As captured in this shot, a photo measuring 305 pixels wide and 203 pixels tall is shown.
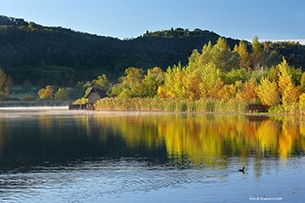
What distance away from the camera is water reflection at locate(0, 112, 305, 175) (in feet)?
74.2

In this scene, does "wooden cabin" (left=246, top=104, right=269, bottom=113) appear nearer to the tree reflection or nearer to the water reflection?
the tree reflection

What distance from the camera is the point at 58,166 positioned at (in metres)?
21.1

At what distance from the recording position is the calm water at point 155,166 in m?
15.8

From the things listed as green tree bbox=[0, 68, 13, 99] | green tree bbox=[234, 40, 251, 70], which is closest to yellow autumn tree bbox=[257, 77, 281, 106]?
green tree bbox=[234, 40, 251, 70]

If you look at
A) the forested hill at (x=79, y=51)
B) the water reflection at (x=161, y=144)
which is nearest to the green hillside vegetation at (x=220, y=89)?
the water reflection at (x=161, y=144)

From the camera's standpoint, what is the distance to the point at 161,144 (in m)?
28.1

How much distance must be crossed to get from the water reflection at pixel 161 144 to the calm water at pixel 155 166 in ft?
0.12

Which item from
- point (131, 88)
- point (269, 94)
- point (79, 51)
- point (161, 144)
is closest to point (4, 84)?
point (79, 51)

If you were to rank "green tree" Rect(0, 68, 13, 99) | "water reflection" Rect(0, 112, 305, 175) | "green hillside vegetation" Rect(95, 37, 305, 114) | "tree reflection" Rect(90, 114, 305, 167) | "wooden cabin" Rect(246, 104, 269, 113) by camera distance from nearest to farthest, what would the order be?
"water reflection" Rect(0, 112, 305, 175) < "tree reflection" Rect(90, 114, 305, 167) < "green hillside vegetation" Rect(95, 37, 305, 114) < "wooden cabin" Rect(246, 104, 269, 113) < "green tree" Rect(0, 68, 13, 99)

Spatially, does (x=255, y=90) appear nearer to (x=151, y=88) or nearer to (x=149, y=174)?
(x=151, y=88)

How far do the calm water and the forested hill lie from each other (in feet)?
353

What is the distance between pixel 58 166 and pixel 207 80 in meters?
48.2

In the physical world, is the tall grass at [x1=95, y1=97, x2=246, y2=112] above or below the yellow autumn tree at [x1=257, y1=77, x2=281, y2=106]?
below

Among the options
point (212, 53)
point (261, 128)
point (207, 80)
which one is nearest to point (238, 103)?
point (207, 80)
